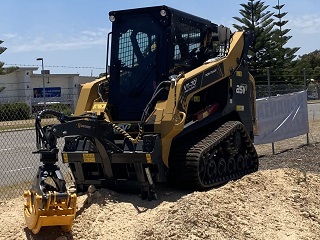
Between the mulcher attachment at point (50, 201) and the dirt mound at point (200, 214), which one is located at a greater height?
the mulcher attachment at point (50, 201)

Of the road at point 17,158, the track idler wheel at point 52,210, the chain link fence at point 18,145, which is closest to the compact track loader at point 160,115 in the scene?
the track idler wheel at point 52,210

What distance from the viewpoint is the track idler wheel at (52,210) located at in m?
5.53

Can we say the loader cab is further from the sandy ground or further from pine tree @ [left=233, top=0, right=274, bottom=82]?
pine tree @ [left=233, top=0, right=274, bottom=82]

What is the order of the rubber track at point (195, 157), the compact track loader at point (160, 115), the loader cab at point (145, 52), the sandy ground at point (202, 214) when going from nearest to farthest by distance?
1. the sandy ground at point (202, 214)
2. the compact track loader at point (160, 115)
3. the rubber track at point (195, 157)
4. the loader cab at point (145, 52)

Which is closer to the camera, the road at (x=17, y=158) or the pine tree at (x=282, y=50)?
the road at (x=17, y=158)

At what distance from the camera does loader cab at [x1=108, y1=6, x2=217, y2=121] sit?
7879mm

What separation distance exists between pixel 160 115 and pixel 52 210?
219 cm

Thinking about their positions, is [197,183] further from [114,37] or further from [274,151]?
A: [274,151]

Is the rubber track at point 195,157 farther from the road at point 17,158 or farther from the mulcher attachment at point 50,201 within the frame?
the road at point 17,158

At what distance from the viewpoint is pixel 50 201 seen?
5520 mm

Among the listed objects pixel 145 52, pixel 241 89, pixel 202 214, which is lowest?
pixel 202 214

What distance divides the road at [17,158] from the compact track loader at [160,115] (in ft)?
11.2

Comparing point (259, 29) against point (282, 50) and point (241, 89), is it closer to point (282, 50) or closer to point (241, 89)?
point (282, 50)

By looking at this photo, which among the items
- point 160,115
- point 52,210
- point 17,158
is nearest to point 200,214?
point 52,210
